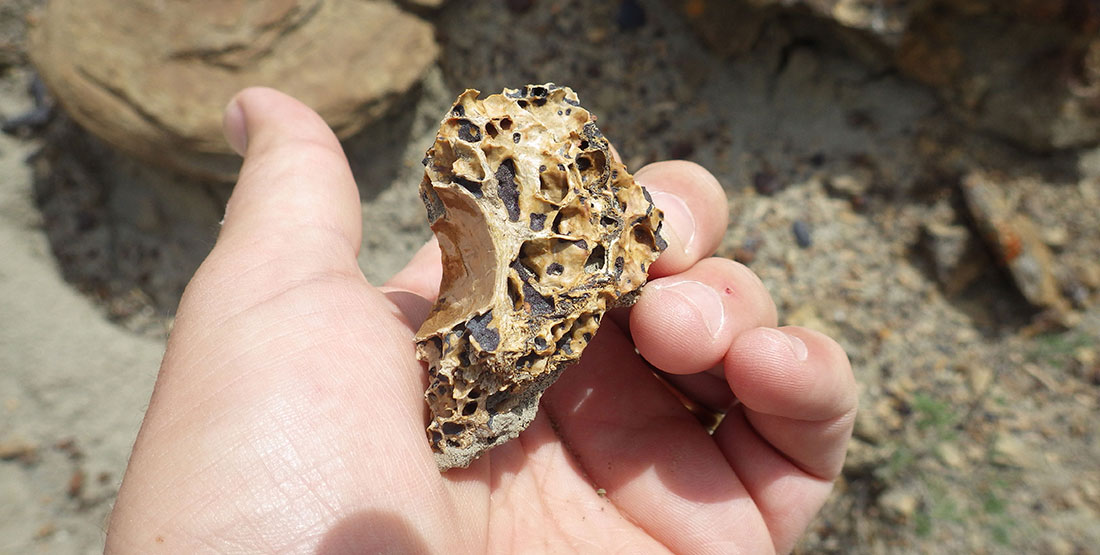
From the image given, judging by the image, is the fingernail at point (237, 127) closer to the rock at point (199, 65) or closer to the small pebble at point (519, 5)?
the rock at point (199, 65)

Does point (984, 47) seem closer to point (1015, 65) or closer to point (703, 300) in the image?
point (1015, 65)

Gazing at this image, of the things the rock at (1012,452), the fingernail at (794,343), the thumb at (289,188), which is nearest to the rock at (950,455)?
the rock at (1012,452)

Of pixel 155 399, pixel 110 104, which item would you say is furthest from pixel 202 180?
pixel 155 399

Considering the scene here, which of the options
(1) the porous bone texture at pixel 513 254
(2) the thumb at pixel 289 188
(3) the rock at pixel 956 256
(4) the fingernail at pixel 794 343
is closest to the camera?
(1) the porous bone texture at pixel 513 254

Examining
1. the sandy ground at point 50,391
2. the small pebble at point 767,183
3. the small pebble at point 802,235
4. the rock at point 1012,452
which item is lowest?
the sandy ground at point 50,391

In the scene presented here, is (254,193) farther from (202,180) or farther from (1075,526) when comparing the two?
(1075,526)

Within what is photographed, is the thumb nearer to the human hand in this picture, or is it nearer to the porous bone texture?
the human hand
